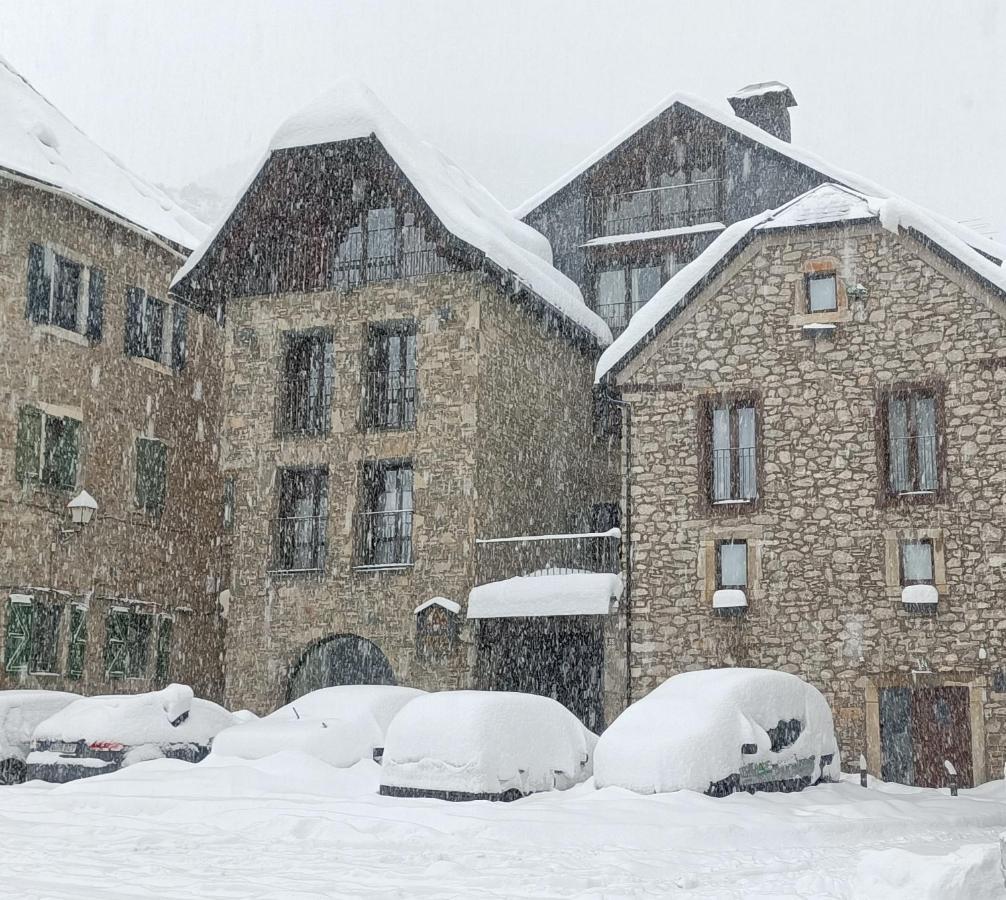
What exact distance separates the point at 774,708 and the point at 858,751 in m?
5.19

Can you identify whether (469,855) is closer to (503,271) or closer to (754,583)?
(754,583)

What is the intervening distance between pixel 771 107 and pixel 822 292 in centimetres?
1032

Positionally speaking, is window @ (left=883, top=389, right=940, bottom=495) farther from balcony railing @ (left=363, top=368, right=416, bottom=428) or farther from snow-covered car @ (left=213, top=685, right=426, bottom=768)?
snow-covered car @ (left=213, top=685, right=426, bottom=768)

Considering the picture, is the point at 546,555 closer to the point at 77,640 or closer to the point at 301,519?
the point at 301,519

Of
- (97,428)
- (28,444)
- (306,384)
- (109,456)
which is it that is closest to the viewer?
(28,444)

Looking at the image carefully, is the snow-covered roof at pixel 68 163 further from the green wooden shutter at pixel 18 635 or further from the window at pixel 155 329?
the green wooden shutter at pixel 18 635

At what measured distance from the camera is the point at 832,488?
64.0 ft

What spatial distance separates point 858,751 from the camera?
18719mm

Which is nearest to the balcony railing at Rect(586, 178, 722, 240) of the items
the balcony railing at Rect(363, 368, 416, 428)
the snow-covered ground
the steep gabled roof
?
the steep gabled roof

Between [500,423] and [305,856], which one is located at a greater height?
[500,423]

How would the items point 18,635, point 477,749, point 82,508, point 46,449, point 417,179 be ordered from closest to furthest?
point 477,749 → point 82,508 → point 18,635 → point 417,179 → point 46,449

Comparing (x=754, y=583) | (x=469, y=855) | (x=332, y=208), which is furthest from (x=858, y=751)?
(x=332, y=208)

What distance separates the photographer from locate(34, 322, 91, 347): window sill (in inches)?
877

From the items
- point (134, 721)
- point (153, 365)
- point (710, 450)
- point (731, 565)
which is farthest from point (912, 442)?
point (153, 365)
